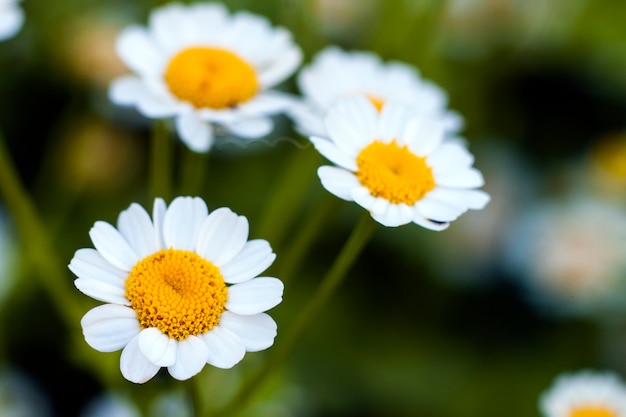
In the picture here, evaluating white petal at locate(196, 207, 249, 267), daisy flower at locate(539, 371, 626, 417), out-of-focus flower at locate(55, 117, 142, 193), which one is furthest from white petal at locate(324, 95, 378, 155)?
out-of-focus flower at locate(55, 117, 142, 193)

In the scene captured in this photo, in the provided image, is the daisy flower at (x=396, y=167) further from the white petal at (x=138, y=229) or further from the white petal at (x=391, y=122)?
the white petal at (x=138, y=229)

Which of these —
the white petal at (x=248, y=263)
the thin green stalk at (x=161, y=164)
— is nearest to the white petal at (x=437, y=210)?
the white petal at (x=248, y=263)

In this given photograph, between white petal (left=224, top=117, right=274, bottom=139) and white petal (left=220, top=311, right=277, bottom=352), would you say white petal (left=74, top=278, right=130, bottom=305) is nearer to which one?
white petal (left=220, top=311, right=277, bottom=352)

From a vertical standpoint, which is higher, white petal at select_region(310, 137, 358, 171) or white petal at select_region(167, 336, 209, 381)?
white petal at select_region(310, 137, 358, 171)

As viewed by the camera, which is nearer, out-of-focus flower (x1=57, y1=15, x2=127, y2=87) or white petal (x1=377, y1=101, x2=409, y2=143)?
white petal (x1=377, y1=101, x2=409, y2=143)

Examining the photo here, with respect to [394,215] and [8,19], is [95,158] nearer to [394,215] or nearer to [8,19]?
[8,19]

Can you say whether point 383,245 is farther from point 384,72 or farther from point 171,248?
point 171,248
